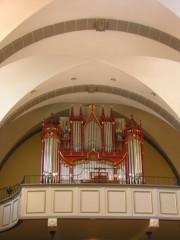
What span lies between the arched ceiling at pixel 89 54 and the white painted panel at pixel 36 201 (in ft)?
8.91

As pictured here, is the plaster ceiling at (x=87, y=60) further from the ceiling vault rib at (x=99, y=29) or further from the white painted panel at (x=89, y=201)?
the white painted panel at (x=89, y=201)

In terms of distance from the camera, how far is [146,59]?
1541cm

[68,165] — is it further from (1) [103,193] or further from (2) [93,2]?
(2) [93,2]

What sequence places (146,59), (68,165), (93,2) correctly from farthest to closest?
1. (68,165)
2. (146,59)
3. (93,2)

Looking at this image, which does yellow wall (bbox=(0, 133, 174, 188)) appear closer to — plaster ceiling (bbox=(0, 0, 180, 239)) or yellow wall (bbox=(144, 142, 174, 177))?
yellow wall (bbox=(144, 142, 174, 177))

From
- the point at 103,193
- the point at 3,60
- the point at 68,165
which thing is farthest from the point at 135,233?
the point at 3,60

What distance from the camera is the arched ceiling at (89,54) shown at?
12992 mm

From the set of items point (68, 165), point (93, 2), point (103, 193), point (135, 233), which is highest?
point (93, 2)

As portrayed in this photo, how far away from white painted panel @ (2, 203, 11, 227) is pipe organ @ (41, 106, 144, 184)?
1642 millimetres

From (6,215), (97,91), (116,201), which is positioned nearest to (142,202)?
(116,201)

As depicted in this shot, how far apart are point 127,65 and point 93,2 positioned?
3287mm

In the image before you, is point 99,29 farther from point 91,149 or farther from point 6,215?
point 6,215

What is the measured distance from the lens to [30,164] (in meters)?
19.5

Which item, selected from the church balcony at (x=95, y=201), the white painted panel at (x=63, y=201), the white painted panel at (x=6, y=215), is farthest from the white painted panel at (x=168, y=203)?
the white painted panel at (x=6, y=215)
